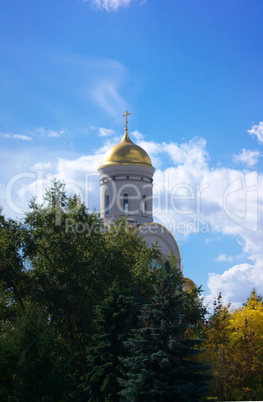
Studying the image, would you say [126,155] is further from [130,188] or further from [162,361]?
[162,361]

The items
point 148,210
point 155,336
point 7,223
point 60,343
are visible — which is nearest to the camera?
point 155,336

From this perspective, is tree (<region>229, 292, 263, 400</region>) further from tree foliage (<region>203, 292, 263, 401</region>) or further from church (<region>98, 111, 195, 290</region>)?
church (<region>98, 111, 195, 290</region>)

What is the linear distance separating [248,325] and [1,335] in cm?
1031

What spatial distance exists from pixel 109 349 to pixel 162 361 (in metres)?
3.00

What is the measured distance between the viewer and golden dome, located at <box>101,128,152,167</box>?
45.4m

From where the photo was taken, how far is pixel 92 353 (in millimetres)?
21172

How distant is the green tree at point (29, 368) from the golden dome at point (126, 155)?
87.1 ft

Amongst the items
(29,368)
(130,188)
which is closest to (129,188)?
(130,188)

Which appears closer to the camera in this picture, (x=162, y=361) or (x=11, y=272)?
(x=162, y=361)

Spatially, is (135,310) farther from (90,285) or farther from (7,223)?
(7,223)

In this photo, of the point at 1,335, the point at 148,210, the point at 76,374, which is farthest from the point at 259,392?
the point at 148,210

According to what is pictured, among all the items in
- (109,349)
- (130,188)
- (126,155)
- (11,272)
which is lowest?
(109,349)

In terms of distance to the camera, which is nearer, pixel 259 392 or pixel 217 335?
pixel 259 392

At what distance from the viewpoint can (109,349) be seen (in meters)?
20.2
